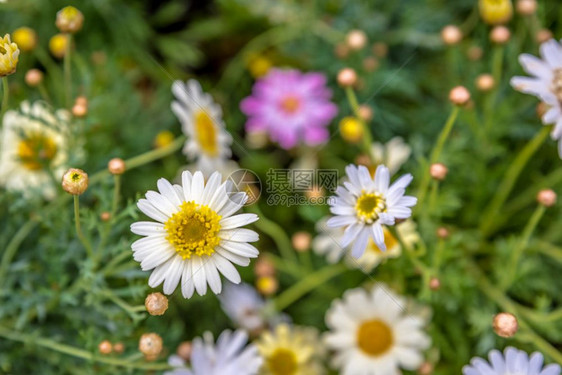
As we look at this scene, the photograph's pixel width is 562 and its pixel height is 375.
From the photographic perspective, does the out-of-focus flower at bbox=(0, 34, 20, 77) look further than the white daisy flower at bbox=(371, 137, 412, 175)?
No

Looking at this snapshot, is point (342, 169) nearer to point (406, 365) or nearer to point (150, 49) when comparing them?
point (406, 365)

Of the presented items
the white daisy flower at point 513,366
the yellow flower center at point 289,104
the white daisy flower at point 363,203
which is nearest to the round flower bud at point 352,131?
the yellow flower center at point 289,104

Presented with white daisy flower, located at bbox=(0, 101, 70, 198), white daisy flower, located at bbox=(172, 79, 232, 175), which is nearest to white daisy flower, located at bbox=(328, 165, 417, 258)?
white daisy flower, located at bbox=(172, 79, 232, 175)

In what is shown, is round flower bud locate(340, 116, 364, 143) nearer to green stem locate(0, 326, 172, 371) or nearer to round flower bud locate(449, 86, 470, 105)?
round flower bud locate(449, 86, 470, 105)

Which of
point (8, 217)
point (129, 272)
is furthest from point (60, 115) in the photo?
point (129, 272)

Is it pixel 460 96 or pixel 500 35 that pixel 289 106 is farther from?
pixel 460 96
